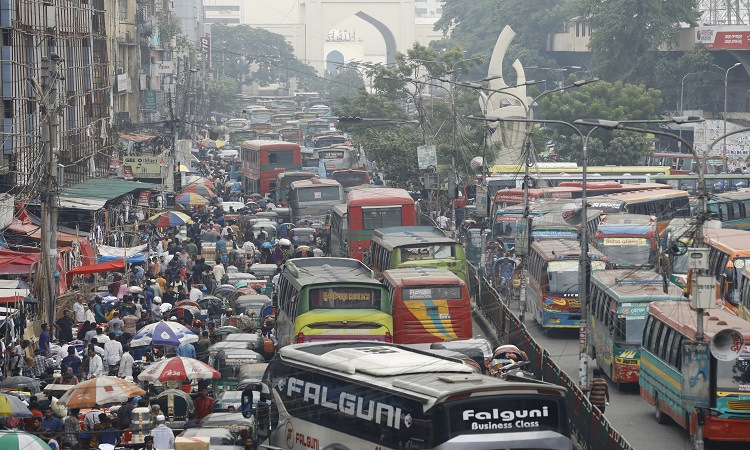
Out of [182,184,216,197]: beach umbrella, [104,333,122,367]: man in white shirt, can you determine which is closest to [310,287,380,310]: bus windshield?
[104,333,122,367]: man in white shirt

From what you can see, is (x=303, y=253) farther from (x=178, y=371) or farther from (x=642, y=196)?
(x=178, y=371)

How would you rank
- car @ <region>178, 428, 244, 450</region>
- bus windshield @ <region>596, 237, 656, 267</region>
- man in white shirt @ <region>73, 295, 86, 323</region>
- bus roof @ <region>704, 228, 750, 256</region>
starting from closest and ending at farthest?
car @ <region>178, 428, 244, 450</region>
man in white shirt @ <region>73, 295, 86, 323</region>
bus roof @ <region>704, 228, 750, 256</region>
bus windshield @ <region>596, 237, 656, 267</region>

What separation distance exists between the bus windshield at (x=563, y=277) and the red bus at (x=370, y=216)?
7.13 metres

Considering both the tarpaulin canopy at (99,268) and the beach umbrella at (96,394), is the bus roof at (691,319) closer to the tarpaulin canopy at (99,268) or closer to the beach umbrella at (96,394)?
the beach umbrella at (96,394)

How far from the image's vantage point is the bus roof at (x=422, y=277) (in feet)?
74.9

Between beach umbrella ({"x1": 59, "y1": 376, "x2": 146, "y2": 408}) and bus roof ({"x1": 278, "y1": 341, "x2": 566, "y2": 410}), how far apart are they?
3319 millimetres

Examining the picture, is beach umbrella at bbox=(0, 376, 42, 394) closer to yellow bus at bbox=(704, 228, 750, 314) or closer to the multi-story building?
the multi-story building

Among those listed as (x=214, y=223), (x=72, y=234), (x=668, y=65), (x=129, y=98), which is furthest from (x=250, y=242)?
(x=668, y=65)

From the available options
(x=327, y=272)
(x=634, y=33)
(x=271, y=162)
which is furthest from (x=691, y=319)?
(x=634, y=33)

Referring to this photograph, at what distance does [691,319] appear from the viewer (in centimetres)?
1941

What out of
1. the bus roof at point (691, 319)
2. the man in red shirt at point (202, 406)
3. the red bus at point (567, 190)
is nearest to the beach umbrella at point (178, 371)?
the man in red shirt at point (202, 406)

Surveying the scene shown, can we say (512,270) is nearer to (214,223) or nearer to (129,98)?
(214,223)

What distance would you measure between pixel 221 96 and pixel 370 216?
80.9 metres

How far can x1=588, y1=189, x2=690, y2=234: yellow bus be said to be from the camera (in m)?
39.2
